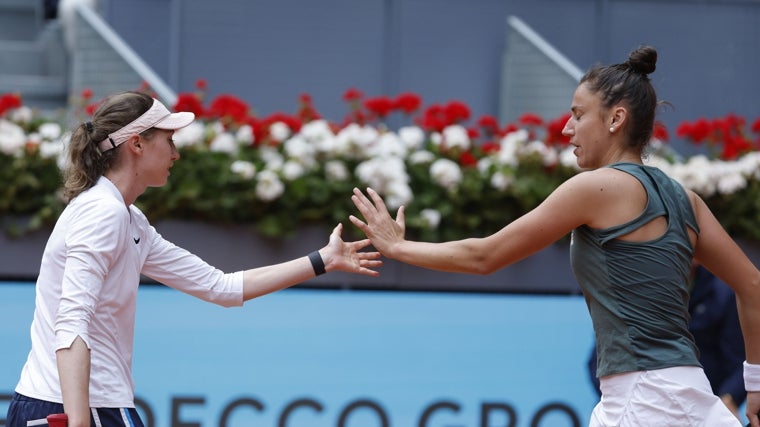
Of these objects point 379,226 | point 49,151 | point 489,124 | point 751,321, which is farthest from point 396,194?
point 751,321

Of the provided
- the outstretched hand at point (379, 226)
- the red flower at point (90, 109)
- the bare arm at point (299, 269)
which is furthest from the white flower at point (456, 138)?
the outstretched hand at point (379, 226)

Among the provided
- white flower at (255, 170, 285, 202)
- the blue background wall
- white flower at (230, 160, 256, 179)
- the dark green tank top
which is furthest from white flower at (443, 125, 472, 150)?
the dark green tank top

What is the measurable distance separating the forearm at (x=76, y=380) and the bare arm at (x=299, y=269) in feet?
2.96

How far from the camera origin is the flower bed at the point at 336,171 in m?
5.46

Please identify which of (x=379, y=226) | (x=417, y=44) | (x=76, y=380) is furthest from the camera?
(x=417, y=44)

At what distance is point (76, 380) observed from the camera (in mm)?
2730

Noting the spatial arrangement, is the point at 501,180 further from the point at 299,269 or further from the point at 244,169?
the point at 299,269

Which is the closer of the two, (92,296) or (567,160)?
(92,296)

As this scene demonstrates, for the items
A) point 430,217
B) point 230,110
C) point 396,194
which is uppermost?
point 230,110

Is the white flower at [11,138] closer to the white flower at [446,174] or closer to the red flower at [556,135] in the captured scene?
the white flower at [446,174]

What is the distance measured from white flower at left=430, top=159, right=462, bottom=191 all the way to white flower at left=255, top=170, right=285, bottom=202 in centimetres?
80

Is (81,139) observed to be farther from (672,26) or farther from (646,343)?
(672,26)

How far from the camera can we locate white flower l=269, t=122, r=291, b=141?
18.7 feet

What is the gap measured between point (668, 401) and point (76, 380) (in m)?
1.50
